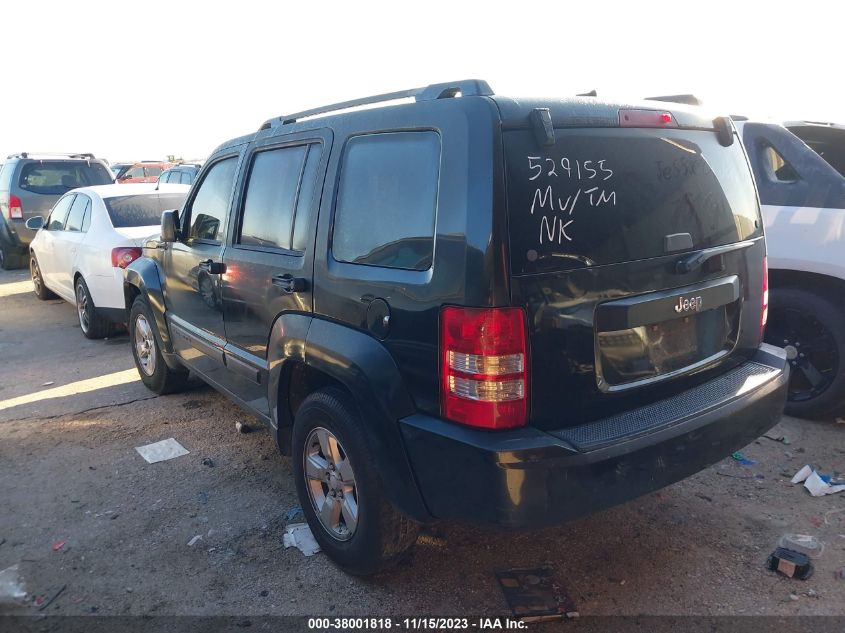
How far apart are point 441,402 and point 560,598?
1.15m

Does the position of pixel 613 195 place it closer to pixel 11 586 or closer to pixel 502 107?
pixel 502 107

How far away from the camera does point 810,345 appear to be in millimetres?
4582

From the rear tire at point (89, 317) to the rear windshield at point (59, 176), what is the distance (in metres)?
4.86

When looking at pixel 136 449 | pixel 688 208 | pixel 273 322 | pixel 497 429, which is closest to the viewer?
pixel 497 429

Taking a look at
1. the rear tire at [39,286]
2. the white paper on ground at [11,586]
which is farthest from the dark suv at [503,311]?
the rear tire at [39,286]

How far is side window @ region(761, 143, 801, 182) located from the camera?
4.59 m

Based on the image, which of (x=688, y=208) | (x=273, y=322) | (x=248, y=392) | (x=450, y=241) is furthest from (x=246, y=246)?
(x=688, y=208)

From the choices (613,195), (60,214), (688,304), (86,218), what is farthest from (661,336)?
(60,214)

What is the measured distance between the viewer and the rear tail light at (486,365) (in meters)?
2.29

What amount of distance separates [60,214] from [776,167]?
25.5ft

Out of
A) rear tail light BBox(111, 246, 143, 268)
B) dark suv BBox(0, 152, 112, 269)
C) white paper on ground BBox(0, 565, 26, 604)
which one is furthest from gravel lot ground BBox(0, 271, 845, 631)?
dark suv BBox(0, 152, 112, 269)

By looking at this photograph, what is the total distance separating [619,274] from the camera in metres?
2.52

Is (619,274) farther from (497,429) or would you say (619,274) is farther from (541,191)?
(497,429)

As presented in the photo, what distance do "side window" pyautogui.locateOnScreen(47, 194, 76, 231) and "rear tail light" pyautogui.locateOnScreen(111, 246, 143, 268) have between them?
6.24ft
